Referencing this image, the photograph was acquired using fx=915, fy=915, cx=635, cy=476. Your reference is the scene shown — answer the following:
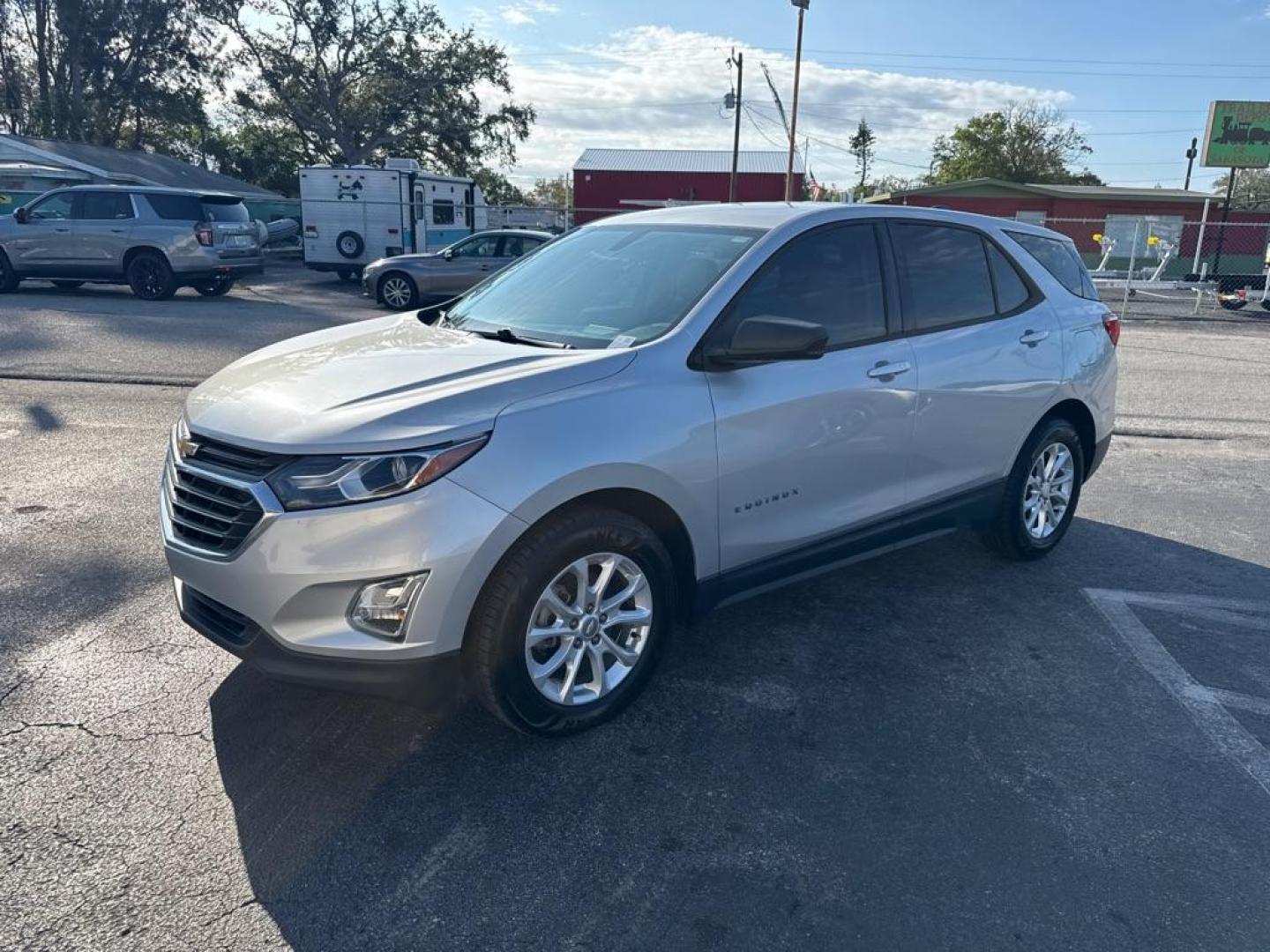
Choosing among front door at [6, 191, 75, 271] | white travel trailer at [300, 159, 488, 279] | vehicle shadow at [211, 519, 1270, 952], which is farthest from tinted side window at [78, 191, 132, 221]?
vehicle shadow at [211, 519, 1270, 952]

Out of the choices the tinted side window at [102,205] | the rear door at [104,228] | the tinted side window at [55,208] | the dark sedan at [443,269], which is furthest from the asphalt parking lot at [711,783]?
the tinted side window at [55,208]

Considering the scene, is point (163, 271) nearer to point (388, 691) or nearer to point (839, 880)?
point (388, 691)

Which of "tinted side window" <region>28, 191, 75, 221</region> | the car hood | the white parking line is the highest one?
"tinted side window" <region>28, 191, 75, 221</region>

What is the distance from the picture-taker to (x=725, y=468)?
10.8 ft

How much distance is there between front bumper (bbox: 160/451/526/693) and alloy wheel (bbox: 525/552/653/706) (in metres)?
0.32

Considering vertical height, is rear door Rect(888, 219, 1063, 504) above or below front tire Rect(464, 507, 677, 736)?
above

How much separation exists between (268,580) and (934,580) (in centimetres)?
331

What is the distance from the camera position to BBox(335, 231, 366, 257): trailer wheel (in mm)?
22750

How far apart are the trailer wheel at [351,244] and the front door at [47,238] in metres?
7.70

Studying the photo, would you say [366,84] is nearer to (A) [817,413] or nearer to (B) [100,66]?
(B) [100,66]

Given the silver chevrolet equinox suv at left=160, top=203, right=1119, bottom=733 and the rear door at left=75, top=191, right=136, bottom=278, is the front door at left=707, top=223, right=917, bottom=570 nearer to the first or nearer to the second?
the silver chevrolet equinox suv at left=160, top=203, right=1119, bottom=733

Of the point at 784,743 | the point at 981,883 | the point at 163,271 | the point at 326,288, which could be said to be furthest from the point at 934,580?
the point at 326,288

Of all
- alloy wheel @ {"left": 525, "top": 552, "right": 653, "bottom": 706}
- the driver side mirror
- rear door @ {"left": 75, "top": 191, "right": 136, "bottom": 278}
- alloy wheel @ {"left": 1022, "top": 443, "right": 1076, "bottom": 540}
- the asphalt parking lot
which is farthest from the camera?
rear door @ {"left": 75, "top": 191, "right": 136, "bottom": 278}

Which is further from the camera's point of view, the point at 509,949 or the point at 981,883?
the point at 981,883
